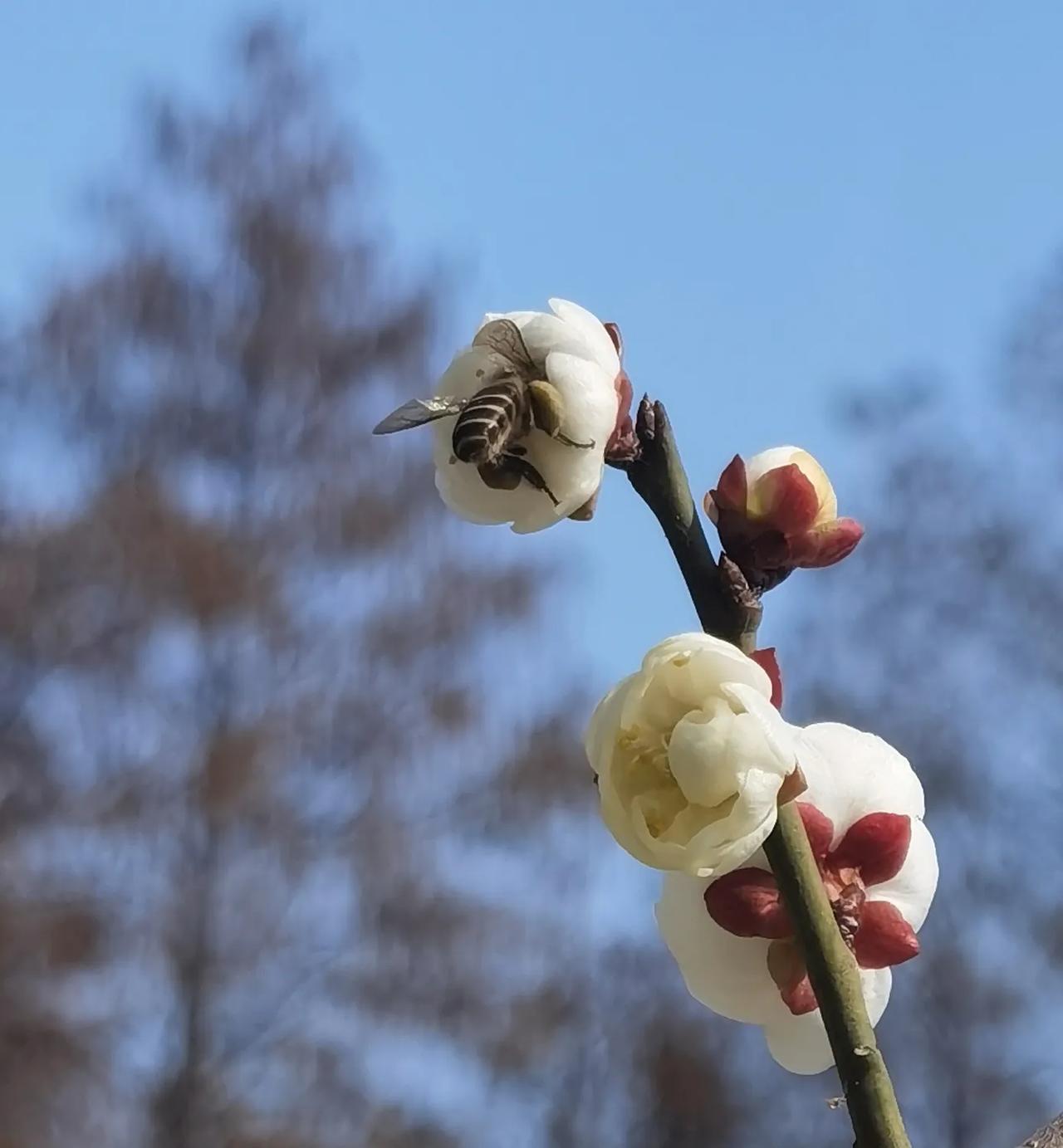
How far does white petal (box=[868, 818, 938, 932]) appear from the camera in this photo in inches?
16.0

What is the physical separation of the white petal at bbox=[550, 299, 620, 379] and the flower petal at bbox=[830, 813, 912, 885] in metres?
0.14

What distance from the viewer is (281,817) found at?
442cm

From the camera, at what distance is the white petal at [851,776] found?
0.40 metres

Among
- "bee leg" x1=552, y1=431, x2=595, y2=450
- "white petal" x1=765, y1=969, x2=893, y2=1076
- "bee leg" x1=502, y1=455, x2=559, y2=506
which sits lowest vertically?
"white petal" x1=765, y1=969, x2=893, y2=1076

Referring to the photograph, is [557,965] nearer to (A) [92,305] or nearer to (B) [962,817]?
(B) [962,817]

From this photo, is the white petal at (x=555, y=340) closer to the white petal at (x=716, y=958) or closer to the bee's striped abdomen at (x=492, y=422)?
the bee's striped abdomen at (x=492, y=422)

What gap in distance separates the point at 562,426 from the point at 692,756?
0.31 feet

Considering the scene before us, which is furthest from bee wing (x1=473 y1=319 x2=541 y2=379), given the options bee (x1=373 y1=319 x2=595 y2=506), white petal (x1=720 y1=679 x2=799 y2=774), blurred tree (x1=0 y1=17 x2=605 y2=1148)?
blurred tree (x1=0 y1=17 x2=605 y2=1148)

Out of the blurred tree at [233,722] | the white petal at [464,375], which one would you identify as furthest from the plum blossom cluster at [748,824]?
the blurred tree at [233,722]

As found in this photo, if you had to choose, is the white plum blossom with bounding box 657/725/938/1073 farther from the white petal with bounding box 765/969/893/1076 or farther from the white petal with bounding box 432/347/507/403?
the white petal with bounding box 432/347/507/403

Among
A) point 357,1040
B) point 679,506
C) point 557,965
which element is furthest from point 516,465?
point 557,965

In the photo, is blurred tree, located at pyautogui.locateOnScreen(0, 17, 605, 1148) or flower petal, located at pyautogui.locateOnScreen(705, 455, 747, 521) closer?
flower petal, located at pyautogui.locateOnScreen(705, 455, 747, 521)

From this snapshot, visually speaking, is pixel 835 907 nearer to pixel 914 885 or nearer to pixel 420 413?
pixel 914 885

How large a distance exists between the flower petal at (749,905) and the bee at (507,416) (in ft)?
0.35
